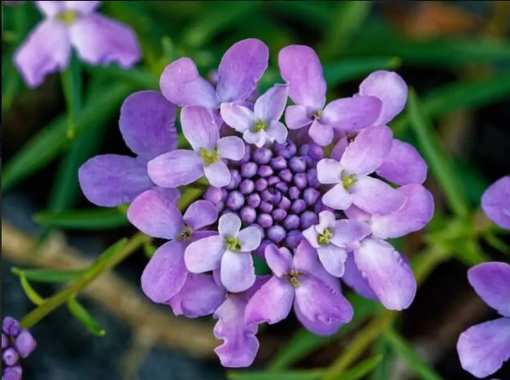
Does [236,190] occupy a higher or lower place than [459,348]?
higher

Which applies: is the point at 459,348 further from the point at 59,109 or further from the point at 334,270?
the point at 59,109

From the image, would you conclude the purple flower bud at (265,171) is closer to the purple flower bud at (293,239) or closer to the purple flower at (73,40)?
the purple flower bud at (293,239)

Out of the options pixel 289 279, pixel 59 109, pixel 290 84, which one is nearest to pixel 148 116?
pixel 290 84

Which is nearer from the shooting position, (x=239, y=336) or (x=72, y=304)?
(x=239, y=336)

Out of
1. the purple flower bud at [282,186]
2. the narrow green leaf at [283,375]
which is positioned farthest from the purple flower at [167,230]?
the narrow green leaf at [283,375]

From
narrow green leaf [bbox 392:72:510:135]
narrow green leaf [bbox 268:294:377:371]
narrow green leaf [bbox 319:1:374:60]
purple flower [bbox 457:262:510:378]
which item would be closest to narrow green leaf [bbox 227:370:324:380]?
narrow green leaf [bbox 268:294:377:371]

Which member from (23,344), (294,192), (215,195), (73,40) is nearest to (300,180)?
(294,192)

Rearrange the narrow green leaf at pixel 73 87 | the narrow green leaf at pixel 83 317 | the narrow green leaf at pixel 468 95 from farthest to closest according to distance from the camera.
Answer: the narrow green leaf at pixel 468 95, the narrow green leaf at pixel 73 87, the narrow green leaf at pixel 83 317

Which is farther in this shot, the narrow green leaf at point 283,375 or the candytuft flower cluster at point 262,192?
the narrow green leaf at point 283,375
